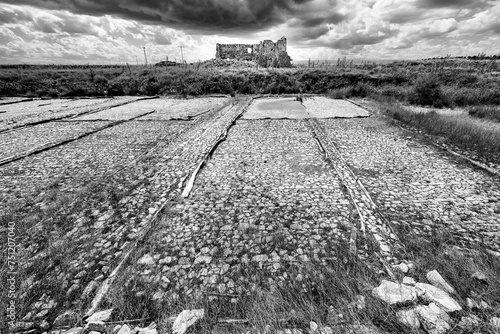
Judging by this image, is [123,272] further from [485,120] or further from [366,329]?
[485,120]

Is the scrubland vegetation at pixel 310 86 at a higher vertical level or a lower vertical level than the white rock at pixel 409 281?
higher

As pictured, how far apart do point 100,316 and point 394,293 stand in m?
3.04

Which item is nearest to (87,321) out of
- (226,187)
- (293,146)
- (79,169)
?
(226,187)

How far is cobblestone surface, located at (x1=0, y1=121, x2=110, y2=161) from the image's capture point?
25.1 ft

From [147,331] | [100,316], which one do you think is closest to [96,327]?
[100,316]

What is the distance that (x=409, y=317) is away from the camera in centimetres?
218

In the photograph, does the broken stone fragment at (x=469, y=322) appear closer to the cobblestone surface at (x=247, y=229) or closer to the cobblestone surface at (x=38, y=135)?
the cobblestone surface at (x=247, y=229)

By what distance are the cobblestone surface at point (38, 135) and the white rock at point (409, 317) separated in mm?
9818

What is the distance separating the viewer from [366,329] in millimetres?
2137

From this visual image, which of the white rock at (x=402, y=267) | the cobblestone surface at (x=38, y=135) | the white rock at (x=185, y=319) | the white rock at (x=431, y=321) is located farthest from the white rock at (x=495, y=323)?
the cobblestone surface at (x=38, y=135)

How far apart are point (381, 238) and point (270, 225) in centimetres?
164

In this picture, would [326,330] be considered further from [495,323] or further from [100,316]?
[100,316]

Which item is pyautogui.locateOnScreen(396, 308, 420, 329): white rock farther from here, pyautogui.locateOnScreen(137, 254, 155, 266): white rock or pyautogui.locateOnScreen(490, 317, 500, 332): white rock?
Answer: pyautogui.locateOnScreen(137, 254, 155, 266): white rock

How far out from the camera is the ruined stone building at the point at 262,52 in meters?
50.4
